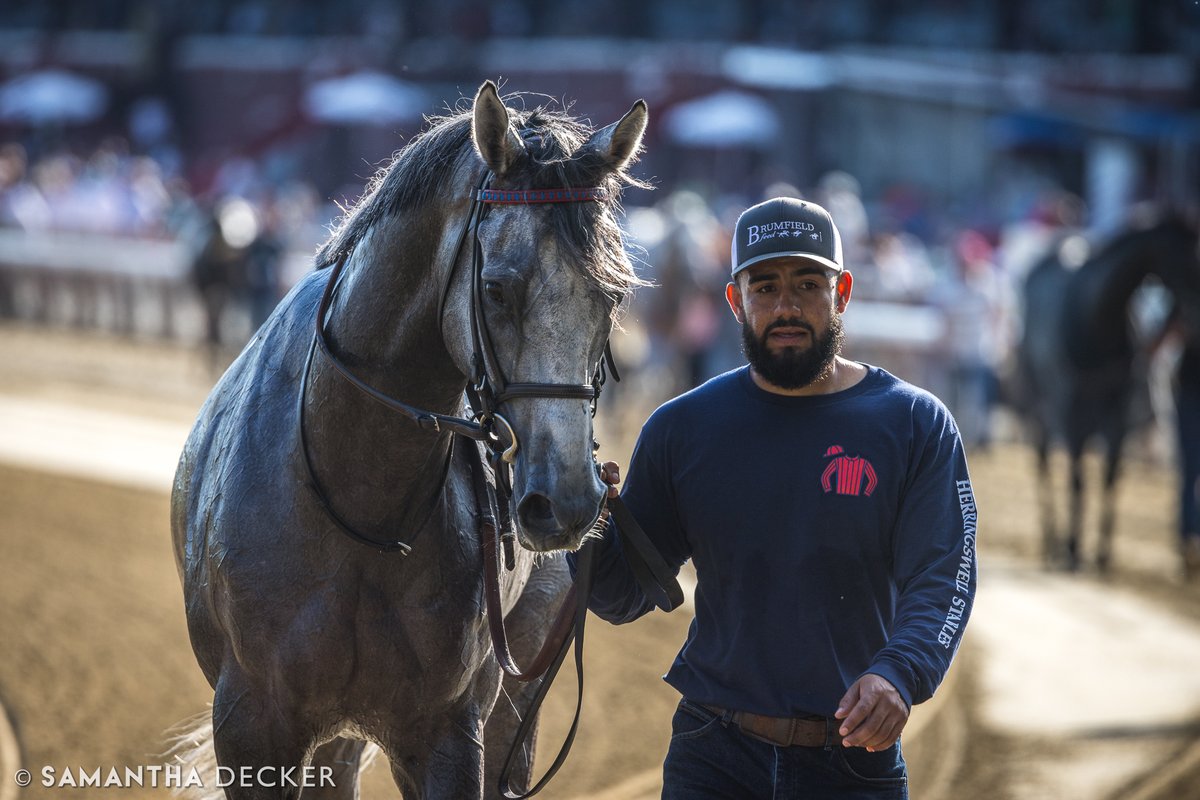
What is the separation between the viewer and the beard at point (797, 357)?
3094mm

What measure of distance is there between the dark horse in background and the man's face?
7043mm

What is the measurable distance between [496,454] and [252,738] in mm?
820

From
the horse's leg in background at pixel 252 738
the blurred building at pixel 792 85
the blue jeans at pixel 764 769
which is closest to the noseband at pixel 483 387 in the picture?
the horse's leg in background at pixel 252 738

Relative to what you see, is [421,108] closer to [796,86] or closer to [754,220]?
[796,86]

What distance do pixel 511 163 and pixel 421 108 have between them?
25928mm

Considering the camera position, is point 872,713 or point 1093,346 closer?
point 872,713

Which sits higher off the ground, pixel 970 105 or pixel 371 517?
pixel 970 105

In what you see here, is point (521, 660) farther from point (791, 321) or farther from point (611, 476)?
point (791, 321)

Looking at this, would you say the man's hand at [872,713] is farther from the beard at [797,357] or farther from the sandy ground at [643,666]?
the sandy ground at [643,666]

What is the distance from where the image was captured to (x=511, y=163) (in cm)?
290

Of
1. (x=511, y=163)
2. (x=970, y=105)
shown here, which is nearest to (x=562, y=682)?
(x=511, y=163)

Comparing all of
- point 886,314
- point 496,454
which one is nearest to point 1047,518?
point 886,314

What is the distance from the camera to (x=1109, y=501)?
10.2 meters

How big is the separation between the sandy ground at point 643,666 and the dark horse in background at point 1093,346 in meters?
0.46
